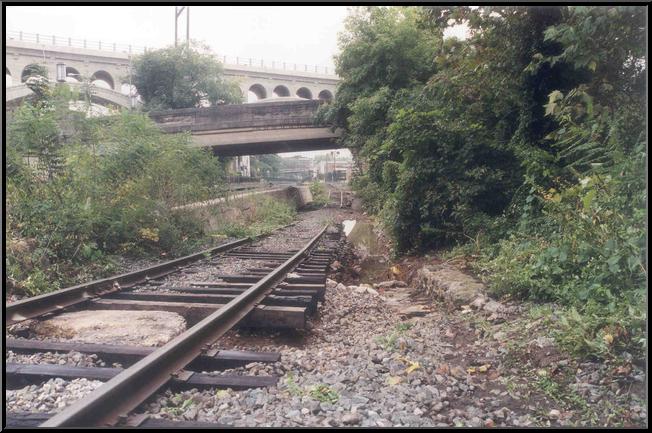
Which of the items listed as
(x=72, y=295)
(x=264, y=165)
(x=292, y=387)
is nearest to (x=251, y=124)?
(x=72, y=295)

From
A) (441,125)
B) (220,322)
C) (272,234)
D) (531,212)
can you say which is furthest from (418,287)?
(272,234)

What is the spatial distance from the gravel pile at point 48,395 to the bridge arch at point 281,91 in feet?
78.6

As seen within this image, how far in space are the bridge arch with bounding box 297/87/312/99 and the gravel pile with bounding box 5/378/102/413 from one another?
85.9ft

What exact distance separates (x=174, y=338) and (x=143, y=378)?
36.7 inches

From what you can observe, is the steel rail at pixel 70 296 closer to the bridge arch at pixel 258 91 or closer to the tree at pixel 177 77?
the bridge arch at pixel 258 91

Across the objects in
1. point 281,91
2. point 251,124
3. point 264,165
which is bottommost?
point 251,124

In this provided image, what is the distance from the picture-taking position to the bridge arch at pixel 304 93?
2822 cm

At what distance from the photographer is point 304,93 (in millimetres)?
29359

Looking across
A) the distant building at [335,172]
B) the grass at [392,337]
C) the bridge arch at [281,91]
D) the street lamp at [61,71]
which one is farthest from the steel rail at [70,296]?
the distant building at [335,172]

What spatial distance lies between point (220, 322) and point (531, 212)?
506 cm

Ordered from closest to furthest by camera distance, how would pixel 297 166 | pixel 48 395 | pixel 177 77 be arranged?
pixel 48 395, pixel 177 77, pixel 297 166

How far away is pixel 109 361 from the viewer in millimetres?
3492

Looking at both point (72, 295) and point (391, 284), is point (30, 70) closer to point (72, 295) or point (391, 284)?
point (72, 295)

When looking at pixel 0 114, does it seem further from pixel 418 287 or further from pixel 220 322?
pixel 418 287
